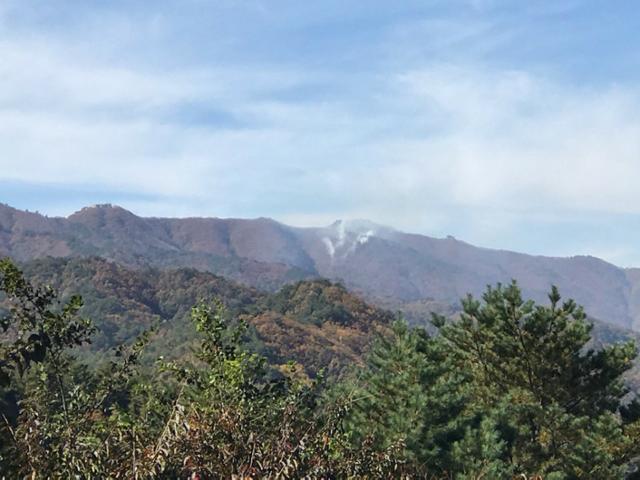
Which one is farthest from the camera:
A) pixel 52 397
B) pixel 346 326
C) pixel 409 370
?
pixel 346 326

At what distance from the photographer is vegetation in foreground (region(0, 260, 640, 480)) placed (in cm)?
691

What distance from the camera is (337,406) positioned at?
8562 mm

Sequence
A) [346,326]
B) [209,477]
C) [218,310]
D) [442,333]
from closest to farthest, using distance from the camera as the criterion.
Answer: [209,477] → [218,310] → [442,333] → [346,326]

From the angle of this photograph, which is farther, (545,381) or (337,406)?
(545,381)

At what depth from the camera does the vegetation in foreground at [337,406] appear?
6.91 m

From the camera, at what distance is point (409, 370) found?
23.2 metres

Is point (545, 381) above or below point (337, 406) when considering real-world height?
below

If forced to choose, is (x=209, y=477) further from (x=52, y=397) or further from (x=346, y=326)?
(x=346, y=326)

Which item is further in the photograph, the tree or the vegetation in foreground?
the tree

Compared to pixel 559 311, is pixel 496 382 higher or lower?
lower

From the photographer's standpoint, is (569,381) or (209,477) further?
(569,381)

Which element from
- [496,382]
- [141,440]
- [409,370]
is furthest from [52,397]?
[496,382]

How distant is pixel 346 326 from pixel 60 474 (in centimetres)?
18383

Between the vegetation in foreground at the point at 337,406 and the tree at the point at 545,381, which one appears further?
the tree at the point at 545,381
